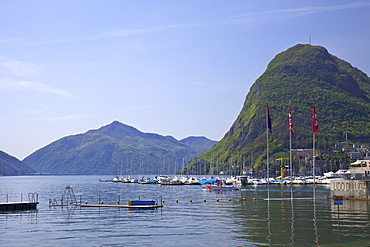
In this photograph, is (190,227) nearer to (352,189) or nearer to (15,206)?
(15,206)

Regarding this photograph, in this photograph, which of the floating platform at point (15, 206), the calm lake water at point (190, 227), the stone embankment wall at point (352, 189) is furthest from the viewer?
the stone embankment wall at point (352, 189)

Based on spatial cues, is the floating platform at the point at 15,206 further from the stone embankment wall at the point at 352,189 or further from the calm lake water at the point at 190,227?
the stone embankment wall at the point at 352,189

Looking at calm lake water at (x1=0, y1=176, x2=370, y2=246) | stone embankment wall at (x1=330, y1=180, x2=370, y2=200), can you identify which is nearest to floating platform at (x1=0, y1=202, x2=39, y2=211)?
calm lake water at (x1=0, y1=176, x2=370, y2=246)

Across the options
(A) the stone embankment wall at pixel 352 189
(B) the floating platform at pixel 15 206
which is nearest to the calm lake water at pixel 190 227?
(B) the floating platform at pixel 15 206

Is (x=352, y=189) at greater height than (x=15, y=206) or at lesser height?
greater

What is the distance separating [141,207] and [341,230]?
40593 millimetres

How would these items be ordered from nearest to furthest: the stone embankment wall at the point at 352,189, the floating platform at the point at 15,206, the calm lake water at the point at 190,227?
the calm lake water at the point at 190,227 < the floating platform at the point at 15,206 < the stone embankment wall at the point at 352,189

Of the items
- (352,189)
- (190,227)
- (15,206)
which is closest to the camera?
(190,227)

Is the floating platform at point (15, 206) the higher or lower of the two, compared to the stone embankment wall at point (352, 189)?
lower

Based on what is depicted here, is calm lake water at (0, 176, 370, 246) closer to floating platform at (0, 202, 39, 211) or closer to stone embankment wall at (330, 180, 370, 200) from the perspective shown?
floating platform at (0, 202, 39, 211)

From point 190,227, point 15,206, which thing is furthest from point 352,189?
point 15,206

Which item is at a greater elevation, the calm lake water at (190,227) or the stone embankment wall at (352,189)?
the stone embankment wall at (352,189)

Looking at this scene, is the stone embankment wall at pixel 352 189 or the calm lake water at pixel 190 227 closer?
the calm lake water at pixel 190 227

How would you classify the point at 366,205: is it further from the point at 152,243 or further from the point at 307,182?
the point at 307,182
